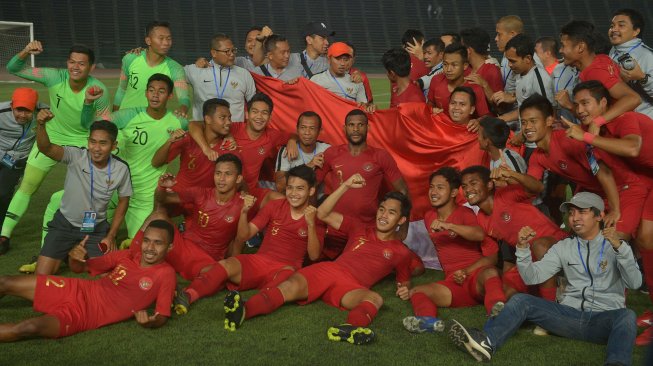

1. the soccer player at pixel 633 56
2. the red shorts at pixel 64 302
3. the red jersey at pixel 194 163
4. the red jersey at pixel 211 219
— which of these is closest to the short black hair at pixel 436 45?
the soccer player at pixel 633 56

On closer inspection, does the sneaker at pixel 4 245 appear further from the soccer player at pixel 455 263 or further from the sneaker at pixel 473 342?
the sneaker at pixel 473 342

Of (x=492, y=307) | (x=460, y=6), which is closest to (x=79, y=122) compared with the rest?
(x=492, y=307)

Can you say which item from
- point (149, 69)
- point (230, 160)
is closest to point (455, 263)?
point (230, 160)

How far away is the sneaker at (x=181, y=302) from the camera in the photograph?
252 inches

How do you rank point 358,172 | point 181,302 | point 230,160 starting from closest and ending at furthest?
point 181,302, point 230,160, point 358,172

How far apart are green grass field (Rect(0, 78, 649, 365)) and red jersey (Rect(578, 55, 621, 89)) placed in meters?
2.20

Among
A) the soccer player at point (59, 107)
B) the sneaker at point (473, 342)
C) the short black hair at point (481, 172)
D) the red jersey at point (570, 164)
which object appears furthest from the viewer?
the soccer player at point (59, 107)

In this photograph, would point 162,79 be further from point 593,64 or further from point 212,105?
point 593,64

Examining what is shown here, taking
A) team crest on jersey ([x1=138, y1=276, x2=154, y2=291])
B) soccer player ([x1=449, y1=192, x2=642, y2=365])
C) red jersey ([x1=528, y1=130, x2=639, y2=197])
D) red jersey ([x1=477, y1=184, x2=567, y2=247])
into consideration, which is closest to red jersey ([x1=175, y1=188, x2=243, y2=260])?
team crest on jersey ([x1=138, y1=276, x2=154, y2=291])

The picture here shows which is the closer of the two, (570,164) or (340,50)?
(570,164)

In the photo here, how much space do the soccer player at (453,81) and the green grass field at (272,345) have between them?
2.70 m

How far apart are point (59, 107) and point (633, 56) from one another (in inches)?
232

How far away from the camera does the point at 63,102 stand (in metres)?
8.66

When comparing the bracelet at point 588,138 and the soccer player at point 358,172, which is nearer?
the bracelet at point 588,138
